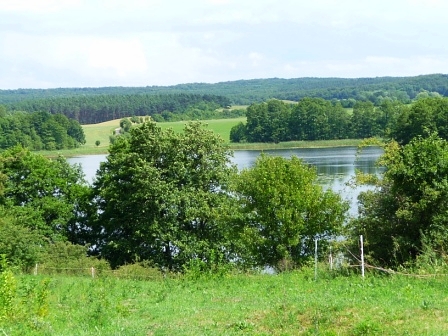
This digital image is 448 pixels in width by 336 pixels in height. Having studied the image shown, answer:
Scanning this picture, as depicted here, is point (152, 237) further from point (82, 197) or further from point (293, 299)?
point (293, 299)

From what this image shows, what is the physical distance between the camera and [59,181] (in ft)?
137

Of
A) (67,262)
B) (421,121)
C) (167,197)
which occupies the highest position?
(167,197)

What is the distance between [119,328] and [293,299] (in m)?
3.16

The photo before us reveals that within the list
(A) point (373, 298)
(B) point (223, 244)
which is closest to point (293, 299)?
(A) point (373, 298)

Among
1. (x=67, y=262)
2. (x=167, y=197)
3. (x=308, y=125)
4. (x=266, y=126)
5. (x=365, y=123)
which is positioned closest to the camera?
(x=67, y=262)

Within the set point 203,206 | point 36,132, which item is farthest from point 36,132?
point 203,206

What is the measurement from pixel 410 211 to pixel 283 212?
32.4 ft

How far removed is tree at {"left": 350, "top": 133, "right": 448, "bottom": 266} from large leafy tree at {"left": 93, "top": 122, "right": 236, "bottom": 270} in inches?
538

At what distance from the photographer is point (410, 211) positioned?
61.6 feet

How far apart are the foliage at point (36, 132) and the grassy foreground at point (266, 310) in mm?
106331

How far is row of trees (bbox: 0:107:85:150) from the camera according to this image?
118 metres

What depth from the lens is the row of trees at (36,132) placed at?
388 ft

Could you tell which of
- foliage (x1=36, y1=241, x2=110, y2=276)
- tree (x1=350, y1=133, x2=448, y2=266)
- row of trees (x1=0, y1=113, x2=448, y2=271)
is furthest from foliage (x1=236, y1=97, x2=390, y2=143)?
tree (x1=350, y1=133, x2=448, y2=266)

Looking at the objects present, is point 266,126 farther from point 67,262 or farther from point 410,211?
point 410,211
